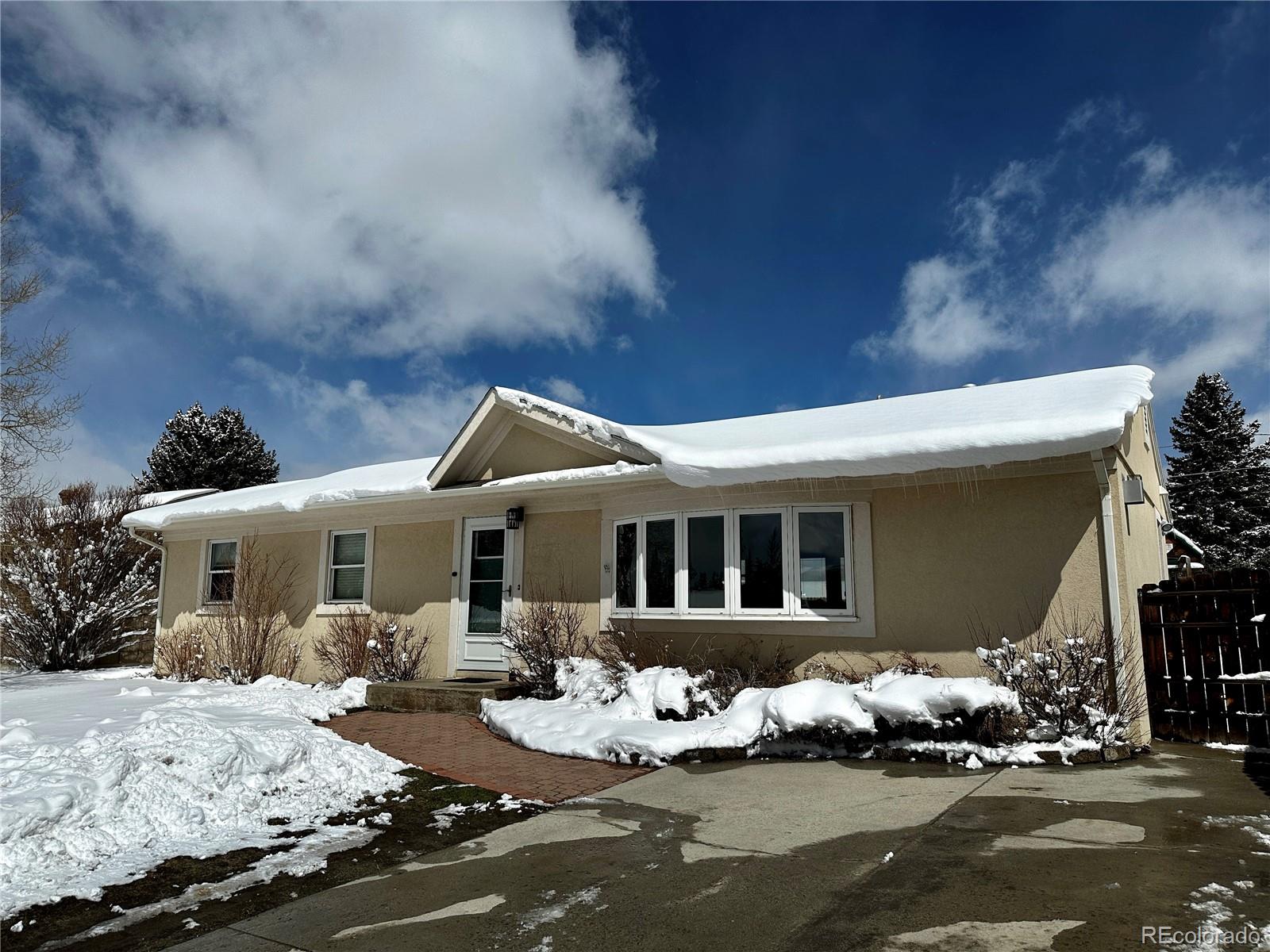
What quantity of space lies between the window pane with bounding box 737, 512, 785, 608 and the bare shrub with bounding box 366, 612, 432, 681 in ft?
17.2

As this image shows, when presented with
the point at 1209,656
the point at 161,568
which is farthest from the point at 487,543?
the point at 1209,656

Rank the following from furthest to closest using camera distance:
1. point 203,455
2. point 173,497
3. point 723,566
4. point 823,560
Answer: point 203,455, point 173,497, point 723,566, point 823,560

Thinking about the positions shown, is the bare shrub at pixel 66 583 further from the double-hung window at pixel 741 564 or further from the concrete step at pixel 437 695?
the double-hung window at pixel 741 564

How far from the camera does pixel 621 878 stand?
12.6ft

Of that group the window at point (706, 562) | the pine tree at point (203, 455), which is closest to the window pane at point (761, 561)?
the window at point (706, 562)

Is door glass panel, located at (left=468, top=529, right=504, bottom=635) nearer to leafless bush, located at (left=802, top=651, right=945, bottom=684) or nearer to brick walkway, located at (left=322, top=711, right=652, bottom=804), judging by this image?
brick walkway, located at (left=322, top=711, right=652, bottom=804)

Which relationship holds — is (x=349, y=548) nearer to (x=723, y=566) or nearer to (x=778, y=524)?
(x=723, y=566)

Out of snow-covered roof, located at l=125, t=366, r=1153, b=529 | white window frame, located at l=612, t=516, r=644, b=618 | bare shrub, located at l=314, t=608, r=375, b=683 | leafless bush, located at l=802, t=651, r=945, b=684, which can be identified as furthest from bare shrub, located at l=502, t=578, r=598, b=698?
leafless bush, located at l=802, t=651, r=945, b=684

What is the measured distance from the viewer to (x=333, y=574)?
12703mm

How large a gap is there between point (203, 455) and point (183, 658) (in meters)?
21.6

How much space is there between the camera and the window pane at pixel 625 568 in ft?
31.8

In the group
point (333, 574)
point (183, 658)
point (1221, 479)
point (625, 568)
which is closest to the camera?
point (625, 568)

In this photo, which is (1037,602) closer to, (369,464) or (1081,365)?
(1081,365)

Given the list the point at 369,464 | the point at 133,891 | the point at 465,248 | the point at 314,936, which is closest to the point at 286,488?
the point at 369,464
